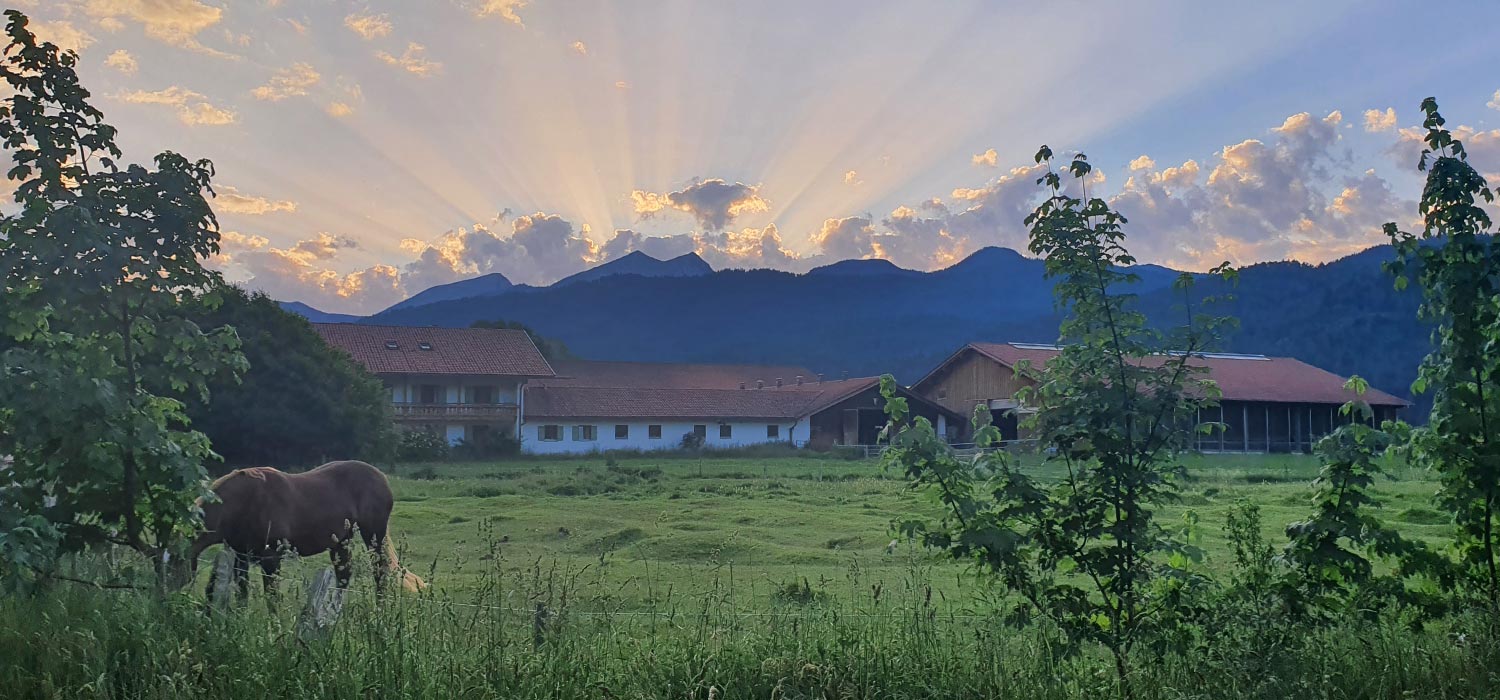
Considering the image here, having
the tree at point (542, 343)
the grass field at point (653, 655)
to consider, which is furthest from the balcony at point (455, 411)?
the grass field at point (653, 655)

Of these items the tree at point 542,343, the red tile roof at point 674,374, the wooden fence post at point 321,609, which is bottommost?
the wooden fence post at point 321,609

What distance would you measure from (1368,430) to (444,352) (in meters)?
52.8

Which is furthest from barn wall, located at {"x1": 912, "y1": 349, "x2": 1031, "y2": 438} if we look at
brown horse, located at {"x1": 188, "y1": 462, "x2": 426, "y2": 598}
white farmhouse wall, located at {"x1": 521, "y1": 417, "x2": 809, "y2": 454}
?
brown horse, located at {"x1": 188, "y1": 462, "x2": 426, "y2": 598}

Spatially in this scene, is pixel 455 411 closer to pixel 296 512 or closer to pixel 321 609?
pixel 296 512

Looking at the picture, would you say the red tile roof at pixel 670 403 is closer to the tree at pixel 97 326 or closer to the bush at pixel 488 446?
the bush at pixel 488 446

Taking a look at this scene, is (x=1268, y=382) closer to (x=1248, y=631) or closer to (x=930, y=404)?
(x=930, y=404)

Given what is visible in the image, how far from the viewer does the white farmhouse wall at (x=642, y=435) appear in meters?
53.8

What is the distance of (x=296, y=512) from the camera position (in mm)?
11086


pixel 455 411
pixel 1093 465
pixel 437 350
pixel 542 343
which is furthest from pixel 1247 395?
pixel 542 343

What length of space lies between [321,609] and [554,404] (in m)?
50.0

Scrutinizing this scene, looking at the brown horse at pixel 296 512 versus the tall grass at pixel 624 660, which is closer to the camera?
the tall grass at pixel 624 660

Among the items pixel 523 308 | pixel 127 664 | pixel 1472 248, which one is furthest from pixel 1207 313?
pixel 523 308

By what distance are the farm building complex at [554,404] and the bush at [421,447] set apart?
5.08m

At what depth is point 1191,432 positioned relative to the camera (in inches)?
212
